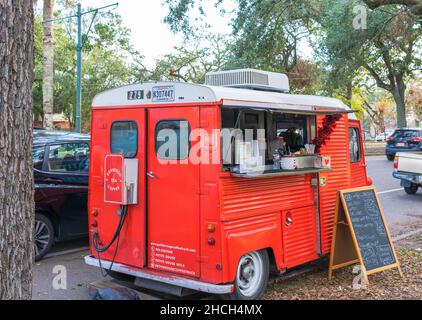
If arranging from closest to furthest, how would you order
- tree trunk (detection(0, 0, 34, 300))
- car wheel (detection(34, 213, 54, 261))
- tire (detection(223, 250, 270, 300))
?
tree trunk (detection(0, 0, 34, 300)), tire (detection(223, 250, 270, 300)), car wheel (detection(34, 213, 54, 261))

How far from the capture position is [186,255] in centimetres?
509

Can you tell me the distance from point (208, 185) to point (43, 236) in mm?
3303

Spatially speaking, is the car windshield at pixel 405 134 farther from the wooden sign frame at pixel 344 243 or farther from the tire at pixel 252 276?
the tire at pixel 252 276

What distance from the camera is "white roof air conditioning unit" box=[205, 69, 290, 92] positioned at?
20.3 feet

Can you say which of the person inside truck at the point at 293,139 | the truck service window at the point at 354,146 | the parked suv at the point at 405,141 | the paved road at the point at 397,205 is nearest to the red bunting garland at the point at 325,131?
the person inside truck at the point at 293,139

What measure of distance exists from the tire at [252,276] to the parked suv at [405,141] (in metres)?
19.3

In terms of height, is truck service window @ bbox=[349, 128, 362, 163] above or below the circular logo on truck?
above

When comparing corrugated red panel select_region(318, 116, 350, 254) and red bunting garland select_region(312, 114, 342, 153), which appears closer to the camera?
corrugated red panel select_region(318, 116, 350, 254)

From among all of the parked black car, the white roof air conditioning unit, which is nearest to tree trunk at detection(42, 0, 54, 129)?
the parked black car

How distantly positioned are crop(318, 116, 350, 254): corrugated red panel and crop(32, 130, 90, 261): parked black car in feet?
12.1

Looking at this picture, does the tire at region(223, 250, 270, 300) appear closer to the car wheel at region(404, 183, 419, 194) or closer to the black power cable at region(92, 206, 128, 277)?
the black power cable at region(92, 206, 128, 277)

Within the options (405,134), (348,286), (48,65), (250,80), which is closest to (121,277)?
(348,286)

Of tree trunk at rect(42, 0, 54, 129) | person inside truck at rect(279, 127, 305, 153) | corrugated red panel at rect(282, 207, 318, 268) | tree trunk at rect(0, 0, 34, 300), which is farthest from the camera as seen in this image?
tree trunk at rect(42, 0, 54, 129)

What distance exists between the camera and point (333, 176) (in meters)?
6.61
